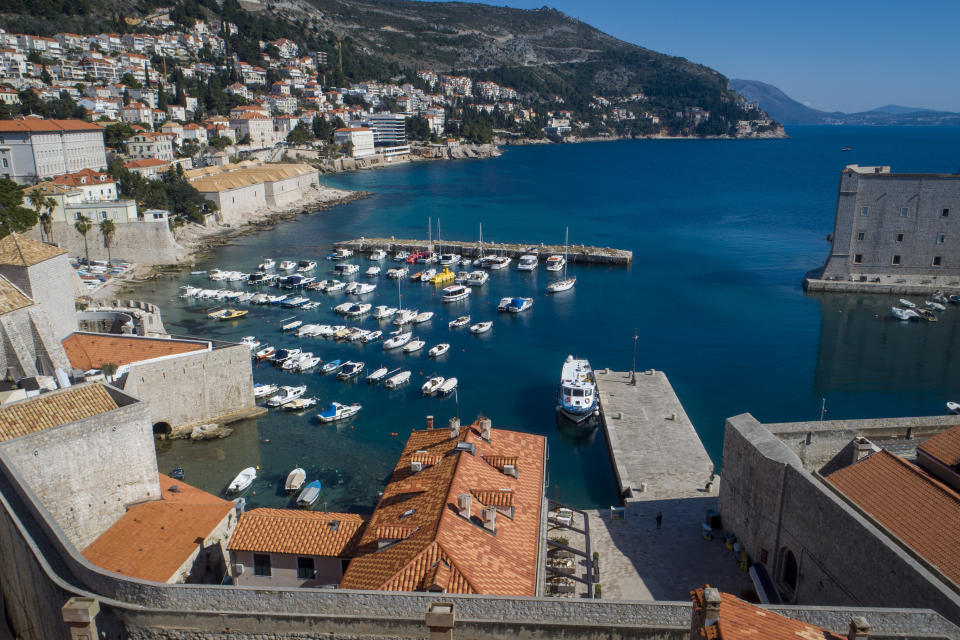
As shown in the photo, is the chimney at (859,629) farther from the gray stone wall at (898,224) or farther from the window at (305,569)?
the gray stone wall at (898,224)

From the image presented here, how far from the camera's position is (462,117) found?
178 meters

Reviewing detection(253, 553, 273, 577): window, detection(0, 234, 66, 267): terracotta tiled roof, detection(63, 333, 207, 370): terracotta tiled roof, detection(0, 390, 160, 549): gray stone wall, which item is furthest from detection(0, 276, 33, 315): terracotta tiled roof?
detection(253, 553, 273, 577): window

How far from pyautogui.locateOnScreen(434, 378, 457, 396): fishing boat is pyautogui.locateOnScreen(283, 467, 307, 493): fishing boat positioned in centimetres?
896

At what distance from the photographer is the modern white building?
63312 mm

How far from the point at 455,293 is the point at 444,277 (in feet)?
14.3

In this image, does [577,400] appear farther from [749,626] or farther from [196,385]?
[749,626]

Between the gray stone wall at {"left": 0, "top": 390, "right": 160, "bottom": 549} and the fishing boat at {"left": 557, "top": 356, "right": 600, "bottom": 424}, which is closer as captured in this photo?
the gray stone wall at {"left": 0, "top": 390, "right": 160, "bottom": 549}

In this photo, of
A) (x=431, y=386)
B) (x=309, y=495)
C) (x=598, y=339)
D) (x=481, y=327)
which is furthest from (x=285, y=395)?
(x=598, y=339)

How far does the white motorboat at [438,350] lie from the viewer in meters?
36.1

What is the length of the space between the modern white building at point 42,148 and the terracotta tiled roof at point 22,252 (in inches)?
1802

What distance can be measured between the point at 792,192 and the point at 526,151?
83326 millimetres

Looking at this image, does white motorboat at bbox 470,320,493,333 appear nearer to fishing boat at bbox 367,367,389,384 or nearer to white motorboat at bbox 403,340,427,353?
white motorboat at bbox 403,340,427,353

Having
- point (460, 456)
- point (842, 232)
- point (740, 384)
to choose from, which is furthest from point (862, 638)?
point (842, 232)

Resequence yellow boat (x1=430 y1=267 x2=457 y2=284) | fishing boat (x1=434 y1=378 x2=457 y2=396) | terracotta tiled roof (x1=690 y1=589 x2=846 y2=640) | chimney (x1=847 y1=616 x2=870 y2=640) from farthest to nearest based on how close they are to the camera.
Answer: yellow boat (x1=430 y1=267 x2=457 y2=284)
fishing boat (x1=434 y1=378 x2=457 y2=396)
chimney (x1=847 y1=616 x2=870 y2=640)
terracotta tiled roof (x1=690 y1=589 x2=846 y2=640)
